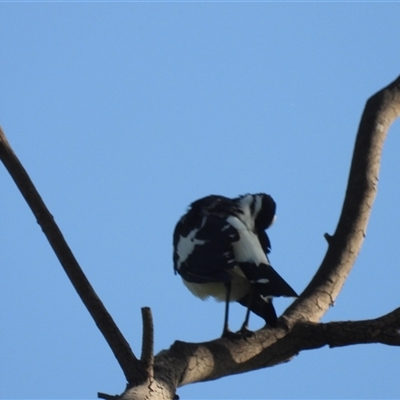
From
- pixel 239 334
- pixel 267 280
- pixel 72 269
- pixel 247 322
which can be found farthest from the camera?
pixel 247 322

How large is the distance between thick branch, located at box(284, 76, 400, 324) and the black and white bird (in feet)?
0.76

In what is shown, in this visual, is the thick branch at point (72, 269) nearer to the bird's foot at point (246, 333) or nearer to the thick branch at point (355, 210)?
the bird's foot at point (246, 333)

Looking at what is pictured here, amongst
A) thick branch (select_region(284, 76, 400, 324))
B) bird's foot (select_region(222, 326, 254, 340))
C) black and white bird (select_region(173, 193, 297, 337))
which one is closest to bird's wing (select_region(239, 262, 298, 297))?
black and white bird (select_region(173, 193, 297, 337))

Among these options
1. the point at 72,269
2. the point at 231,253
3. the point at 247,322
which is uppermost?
the point at 231,253

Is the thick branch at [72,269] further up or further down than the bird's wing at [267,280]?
further down

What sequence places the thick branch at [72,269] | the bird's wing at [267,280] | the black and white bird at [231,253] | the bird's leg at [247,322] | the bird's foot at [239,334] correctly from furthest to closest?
1. the black and white bird at [231,253]
2. the bird's wing at [267,280]
3. the bird's leg at [247,322]
4. the bird's foot at [239,334]
5. the thick branch at [72,269]

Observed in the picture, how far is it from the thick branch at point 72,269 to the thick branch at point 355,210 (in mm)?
1355

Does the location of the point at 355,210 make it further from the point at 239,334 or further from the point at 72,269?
the point at 72,269

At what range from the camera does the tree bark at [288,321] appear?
3.85 metres

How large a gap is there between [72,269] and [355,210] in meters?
2.14

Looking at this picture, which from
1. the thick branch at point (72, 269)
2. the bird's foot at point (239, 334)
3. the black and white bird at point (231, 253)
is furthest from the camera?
the black and white bird at point (231, 253)

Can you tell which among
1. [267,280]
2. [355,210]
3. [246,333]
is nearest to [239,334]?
[246,333]

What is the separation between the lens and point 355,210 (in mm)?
5441

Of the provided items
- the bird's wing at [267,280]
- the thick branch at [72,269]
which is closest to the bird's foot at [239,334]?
the bird's wing at [267,280]
